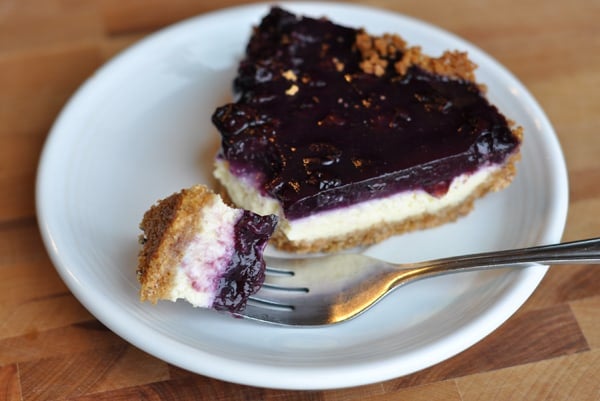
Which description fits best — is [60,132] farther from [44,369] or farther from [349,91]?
[349,91]

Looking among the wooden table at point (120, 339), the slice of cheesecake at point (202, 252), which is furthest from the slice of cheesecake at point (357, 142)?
the wooden table at point (120, 339)

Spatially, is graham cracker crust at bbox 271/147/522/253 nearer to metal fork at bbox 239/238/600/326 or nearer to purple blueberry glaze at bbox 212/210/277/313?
metal fork at bbox 239/238/600/326

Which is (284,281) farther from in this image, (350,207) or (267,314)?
(350,207)

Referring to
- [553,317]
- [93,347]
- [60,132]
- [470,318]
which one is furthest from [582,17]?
[93,347]

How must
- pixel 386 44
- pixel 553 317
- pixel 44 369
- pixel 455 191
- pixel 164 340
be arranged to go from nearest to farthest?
pixel 164 340
pixel 44 369
pixel 553 317
pixel 455 191
pixel 386 44

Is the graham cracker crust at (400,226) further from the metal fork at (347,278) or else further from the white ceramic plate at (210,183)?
the metal fork at (347,278)

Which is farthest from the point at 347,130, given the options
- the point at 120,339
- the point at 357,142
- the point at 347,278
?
the point at 120,339
